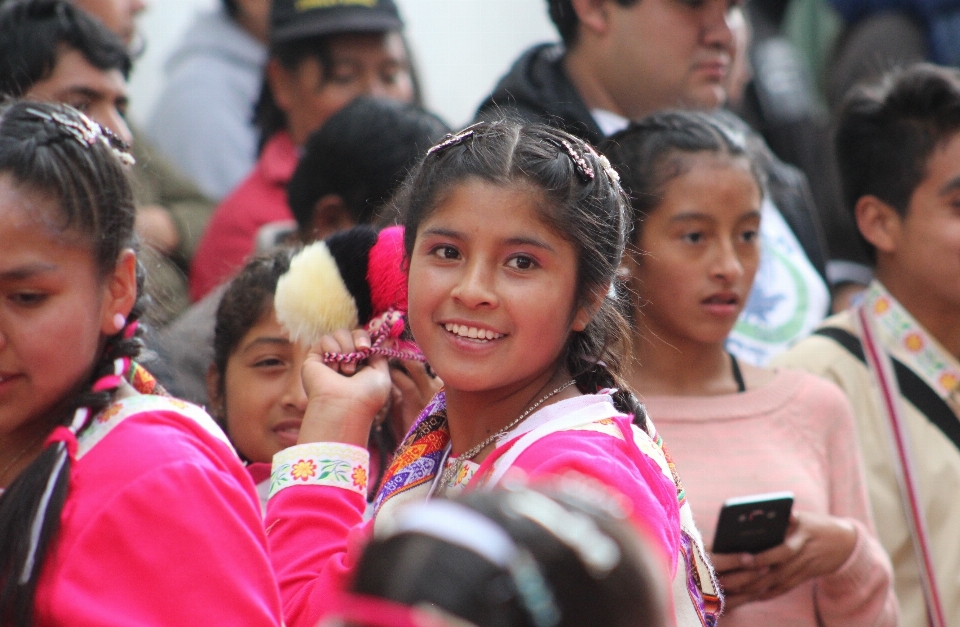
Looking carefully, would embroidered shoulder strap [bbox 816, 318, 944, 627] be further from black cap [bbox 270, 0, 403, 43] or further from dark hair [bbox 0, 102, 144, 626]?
black cap [bbox 270, 0, 403, 43]

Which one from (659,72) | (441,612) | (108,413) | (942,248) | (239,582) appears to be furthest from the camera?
(659,72)

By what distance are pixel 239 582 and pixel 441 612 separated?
85 centimetres

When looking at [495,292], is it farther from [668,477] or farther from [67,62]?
[67,62]

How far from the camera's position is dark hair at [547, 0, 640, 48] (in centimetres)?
352

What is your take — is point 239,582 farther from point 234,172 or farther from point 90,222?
point 234,172

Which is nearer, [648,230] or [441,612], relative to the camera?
[441,612]

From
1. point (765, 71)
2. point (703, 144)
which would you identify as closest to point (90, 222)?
point (703, 144)

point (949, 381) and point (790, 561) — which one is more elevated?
point (949, 381)

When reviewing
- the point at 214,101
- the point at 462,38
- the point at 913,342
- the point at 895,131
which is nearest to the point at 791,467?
the point at 913,342

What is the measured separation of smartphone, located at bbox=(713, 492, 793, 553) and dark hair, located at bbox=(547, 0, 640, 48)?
5.63 feet

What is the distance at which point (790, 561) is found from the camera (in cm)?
236

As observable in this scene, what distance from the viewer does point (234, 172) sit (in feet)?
14.8

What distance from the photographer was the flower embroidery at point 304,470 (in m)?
2.07

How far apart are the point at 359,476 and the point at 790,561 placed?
2.95 ft
